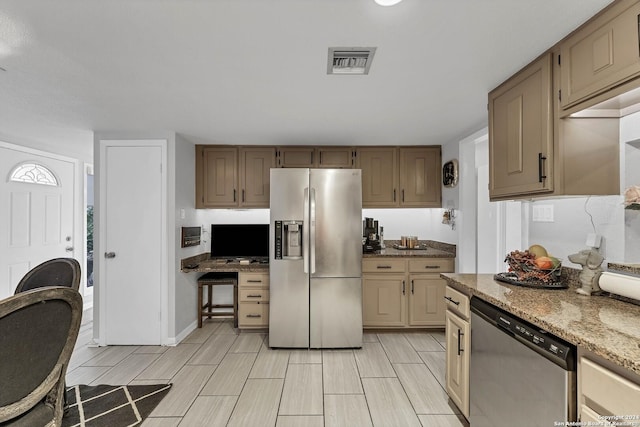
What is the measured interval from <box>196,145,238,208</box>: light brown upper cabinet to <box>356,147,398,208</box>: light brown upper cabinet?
166cm

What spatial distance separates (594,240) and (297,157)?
9.91 ft

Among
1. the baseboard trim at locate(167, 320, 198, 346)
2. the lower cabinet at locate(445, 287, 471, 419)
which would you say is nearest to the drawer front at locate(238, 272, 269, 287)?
the baseboard trim at locate(167, 320, 198, 346)

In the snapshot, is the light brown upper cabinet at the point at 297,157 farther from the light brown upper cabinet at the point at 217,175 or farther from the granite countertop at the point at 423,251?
the granite countertop at the point at 423,251

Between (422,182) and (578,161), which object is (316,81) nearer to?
(578,161)

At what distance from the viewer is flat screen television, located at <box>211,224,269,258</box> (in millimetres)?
4219

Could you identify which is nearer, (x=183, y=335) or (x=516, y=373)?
(x=516, y=373)

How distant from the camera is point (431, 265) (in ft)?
12.3

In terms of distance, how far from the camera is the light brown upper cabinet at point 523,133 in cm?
174

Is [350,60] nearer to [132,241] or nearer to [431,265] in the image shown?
Result: [431,265]

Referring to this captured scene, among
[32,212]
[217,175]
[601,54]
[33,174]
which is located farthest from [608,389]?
[33,174]

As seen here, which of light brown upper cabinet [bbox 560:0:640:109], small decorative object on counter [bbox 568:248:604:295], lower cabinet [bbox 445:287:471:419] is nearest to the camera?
light brown upper cabinet [bbox 560:0:640:109]

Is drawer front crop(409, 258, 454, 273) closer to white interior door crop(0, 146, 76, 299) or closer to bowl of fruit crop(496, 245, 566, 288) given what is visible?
bowl of fruit crop(496, 245, 566, 288)

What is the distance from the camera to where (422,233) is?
439cm

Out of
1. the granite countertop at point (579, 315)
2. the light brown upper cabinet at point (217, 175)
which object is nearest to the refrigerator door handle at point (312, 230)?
the light brown upper cabinet at point (217, 175)
